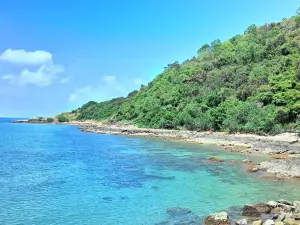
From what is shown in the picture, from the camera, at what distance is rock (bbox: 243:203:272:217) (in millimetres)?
18094

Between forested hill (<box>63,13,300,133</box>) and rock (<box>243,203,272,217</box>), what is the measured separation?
4487cm

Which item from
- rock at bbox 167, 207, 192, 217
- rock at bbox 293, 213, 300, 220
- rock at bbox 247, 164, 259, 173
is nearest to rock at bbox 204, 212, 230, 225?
rock at bbox 167, 207, 192, 217

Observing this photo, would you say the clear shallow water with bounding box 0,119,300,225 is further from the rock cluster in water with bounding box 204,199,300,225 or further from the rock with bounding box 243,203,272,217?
the rock cluster in water with bounding box 204,199,300,225

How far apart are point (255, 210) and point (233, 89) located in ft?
251

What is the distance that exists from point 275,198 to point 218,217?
793cm

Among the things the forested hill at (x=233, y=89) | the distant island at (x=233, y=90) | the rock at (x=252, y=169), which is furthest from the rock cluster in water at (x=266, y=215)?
the distant island at (x=233, y=90)

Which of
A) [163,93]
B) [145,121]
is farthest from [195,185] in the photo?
[163,93]

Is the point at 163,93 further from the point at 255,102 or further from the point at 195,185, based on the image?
the point at 195,185

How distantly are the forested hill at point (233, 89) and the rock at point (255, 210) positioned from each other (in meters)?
44.9

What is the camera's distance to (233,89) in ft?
301

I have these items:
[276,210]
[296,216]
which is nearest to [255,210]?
[276,210]

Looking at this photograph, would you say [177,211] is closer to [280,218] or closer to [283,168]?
[280,218]

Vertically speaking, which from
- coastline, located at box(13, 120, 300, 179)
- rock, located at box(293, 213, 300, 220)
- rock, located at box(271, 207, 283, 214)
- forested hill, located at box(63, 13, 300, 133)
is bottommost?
rock, located at box(271, 207, 283, 214)

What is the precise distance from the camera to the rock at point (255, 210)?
59.4 feet
